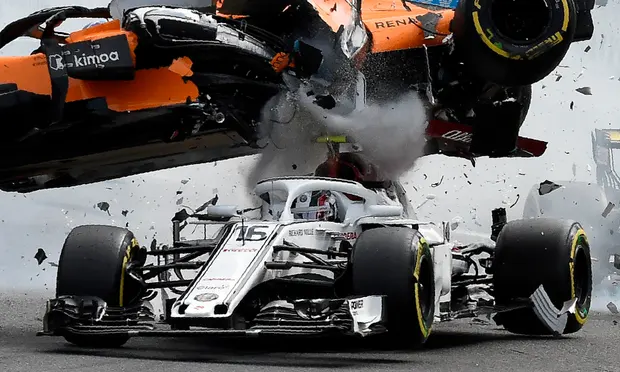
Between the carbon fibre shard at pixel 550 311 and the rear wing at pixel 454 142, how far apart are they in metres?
1.91

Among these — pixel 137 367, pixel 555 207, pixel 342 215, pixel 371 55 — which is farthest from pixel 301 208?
pixel 555 207

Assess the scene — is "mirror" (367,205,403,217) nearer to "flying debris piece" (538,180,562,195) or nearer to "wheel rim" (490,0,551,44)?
"wheel rim" (490,0,551,44)

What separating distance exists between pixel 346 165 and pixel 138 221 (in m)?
6.73

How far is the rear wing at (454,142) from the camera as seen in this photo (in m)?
12.4

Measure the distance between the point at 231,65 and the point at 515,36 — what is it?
2.54 m

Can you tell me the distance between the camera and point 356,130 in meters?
11.7

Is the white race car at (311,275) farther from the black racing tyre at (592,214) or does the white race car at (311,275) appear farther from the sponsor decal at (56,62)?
the black racing tyre at (592,214)

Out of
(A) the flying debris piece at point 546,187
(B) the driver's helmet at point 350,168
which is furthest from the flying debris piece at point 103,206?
(A) the flying debris piece at point 546,187

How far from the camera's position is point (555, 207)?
20.1m

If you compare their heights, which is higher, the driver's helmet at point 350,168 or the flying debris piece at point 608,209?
the driver's helmet at point 350,168

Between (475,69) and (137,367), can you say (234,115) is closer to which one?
(475,69)

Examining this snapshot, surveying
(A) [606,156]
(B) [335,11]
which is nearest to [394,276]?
(B) [335,11]

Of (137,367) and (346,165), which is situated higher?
(346,165)

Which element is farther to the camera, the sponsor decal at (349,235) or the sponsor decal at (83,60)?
the sponsor decal at (83,60)
